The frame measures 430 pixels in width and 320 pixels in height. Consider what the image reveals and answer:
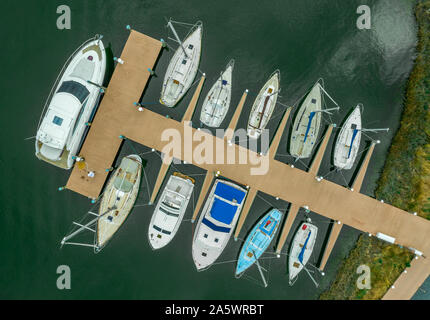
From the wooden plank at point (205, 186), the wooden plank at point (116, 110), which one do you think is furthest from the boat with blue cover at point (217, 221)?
the wooden plank at point (116, 110)

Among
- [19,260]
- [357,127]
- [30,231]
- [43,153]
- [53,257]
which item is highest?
[357,127]

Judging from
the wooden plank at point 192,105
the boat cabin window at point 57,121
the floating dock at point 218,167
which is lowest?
the boat cabin window at point 57,121

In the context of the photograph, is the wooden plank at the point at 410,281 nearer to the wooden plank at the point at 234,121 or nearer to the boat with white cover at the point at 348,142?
the boat with white cover at the point at 348,142

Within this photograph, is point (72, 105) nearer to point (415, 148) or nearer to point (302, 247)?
point (302, 247)

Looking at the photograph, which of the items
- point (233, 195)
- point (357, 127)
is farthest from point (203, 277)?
point (357, 127)

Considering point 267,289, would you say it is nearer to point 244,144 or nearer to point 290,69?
point 244,144

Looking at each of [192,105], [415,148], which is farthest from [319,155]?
[192,105]

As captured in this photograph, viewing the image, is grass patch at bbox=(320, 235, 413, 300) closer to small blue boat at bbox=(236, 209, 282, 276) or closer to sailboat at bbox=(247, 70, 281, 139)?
small blue boat at bbox=(236, 209, 282, 276)
